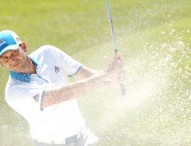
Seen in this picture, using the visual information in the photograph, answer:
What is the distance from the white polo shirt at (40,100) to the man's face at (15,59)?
67mm

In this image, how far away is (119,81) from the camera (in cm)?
541

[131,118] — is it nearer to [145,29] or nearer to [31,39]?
[145,29]

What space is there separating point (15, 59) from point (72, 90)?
58 cm

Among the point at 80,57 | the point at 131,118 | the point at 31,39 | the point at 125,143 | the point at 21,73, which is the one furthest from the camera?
the point at 31,39

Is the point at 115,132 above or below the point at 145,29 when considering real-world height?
above

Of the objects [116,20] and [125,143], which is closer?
[125,143]

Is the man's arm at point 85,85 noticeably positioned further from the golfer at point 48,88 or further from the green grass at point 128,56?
the green grass at point 128,56

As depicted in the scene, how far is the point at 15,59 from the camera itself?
520 cm

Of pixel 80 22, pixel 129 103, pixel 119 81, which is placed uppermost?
pixel 119 81

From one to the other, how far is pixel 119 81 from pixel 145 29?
7957 millimetres

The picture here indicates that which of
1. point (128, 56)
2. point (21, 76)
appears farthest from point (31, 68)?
point (128, 56)

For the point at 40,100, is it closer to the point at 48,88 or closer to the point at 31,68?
the point at 48,88

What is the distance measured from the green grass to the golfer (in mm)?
2634

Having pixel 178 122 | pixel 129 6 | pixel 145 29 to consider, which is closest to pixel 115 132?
pixel 178 122
